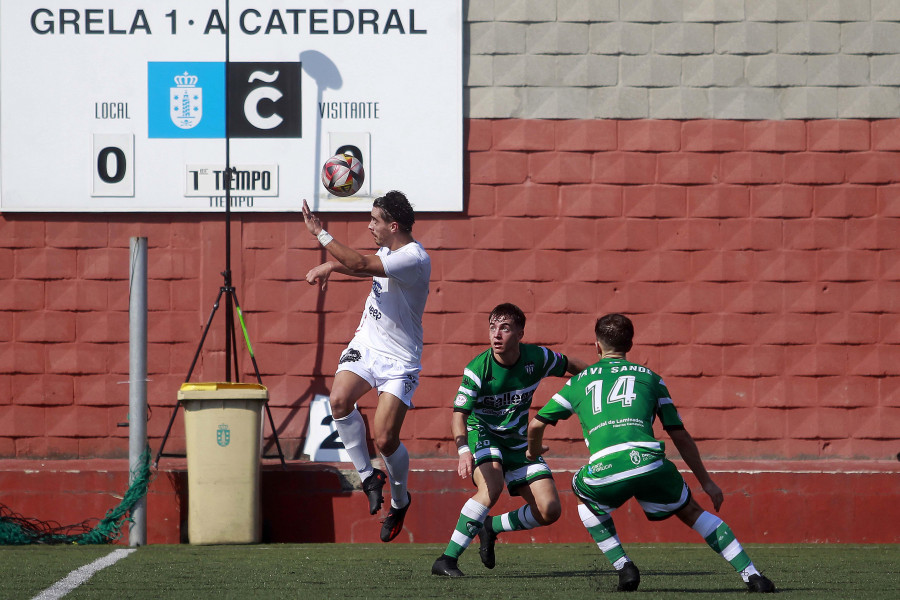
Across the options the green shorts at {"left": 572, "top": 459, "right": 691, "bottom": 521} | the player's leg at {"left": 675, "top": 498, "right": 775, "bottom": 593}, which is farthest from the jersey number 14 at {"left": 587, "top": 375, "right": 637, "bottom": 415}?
the player's leg at {"left": 675, "top": 498, "right": 775, "bottom": 593}

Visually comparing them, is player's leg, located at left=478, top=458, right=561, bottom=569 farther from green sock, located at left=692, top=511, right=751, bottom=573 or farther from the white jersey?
the white jersey

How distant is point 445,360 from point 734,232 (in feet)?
8.87

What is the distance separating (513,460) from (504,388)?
0.45 meters

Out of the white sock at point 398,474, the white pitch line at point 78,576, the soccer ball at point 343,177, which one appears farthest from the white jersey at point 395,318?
the white pitch line at point 78,576

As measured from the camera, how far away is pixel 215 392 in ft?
29.3

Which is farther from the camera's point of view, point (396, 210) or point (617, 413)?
point (396, 210)

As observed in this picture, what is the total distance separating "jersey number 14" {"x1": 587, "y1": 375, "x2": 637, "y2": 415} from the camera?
5852 mm

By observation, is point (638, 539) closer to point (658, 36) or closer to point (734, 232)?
point (734, 232)

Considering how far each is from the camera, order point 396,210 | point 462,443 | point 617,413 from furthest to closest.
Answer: point 396,210 → point 462,443 → point 617,413

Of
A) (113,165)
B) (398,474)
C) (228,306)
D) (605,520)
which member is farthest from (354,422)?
(113,165)

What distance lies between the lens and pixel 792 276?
10273 millimetres

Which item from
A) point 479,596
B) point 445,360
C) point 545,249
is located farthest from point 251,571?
point 545,249

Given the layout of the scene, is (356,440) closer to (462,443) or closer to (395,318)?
(395,318)

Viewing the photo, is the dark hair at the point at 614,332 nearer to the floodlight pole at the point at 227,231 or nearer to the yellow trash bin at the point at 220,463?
the yellow trash bin at the point at 220,463
